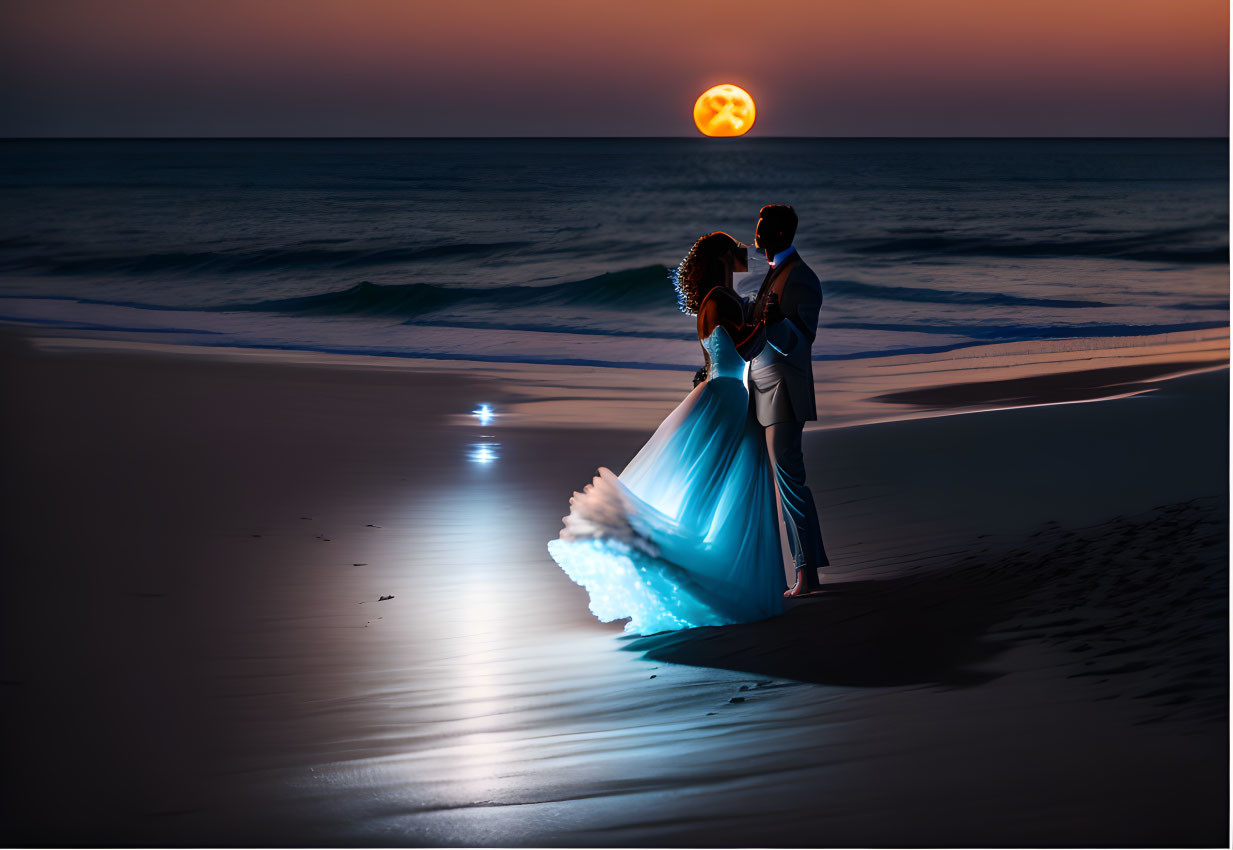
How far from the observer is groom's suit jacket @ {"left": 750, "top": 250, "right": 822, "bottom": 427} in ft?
17.6

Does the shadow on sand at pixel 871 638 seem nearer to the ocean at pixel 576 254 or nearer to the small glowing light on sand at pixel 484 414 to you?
the ocean at pixel 576 254

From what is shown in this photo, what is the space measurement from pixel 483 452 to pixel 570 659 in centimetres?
435

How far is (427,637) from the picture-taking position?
515 cm

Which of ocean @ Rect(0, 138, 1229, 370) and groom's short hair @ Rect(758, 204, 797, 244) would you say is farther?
ocean @ Rect(0, 138, 1229, 370)

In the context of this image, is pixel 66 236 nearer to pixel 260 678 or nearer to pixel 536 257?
pixel 536 257

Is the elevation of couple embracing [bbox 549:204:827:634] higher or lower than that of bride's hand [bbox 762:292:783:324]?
lower

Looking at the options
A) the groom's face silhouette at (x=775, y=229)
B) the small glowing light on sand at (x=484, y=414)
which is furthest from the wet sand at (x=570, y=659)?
the groom's face silhouette at (x=775, y=229)

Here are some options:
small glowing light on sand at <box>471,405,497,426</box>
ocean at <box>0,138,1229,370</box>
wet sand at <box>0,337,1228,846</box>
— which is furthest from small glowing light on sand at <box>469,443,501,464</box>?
ocean at <box>0,138,1229,370</box>

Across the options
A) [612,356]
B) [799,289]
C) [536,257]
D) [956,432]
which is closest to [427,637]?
[799,289]

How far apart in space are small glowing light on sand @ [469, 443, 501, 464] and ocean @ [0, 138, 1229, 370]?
140 inches

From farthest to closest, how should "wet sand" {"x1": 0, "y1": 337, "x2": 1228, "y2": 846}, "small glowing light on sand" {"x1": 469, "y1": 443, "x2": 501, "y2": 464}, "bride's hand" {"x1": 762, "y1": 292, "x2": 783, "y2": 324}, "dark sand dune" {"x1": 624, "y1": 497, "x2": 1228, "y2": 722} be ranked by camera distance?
1. "small glowing light on sand" {"x1": 469, "y1": 443, "x2": 501, "y2": 464}
2. "bride's hand" {"x1": 762, "y1": 292, "x2": 783, "y2": 324}
3. "dark sand dune" {"x1": 624, "y1": 497, "x2": 1228, "y2": 722}
4. "wet sand" {"x1": 0, "y1": 337, "x2": 1228, "y2": 846}

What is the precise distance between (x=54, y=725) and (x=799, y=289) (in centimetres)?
349

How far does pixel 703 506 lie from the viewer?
5.09 meters

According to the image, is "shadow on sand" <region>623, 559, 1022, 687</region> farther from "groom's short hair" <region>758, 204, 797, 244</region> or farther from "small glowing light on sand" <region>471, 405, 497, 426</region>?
"small glowing light on sand" <region>471, 405, 497, 426</region>
